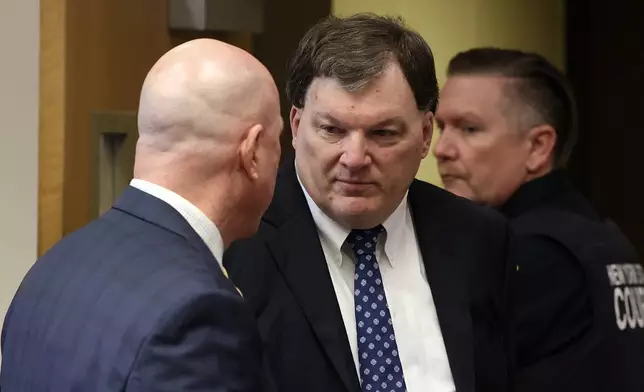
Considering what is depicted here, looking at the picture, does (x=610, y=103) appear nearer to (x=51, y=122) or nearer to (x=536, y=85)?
(x=536, y=85)

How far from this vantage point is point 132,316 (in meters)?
1.09

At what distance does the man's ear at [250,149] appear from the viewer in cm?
125

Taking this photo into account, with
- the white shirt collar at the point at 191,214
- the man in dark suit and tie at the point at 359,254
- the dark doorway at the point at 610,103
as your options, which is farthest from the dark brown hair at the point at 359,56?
the dark doorway at the point at 610,103

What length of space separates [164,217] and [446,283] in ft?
2.12

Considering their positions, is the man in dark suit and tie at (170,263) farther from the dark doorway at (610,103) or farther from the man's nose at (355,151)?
the dark doorway at (610,103)

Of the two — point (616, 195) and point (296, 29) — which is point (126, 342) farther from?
point (616, 195)

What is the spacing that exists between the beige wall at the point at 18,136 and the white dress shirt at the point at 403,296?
Result: 1.87 ft

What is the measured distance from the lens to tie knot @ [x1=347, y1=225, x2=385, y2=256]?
1.65m

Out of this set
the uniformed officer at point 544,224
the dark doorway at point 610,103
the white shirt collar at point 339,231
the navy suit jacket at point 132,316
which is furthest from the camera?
the dark doorway at point 610,103

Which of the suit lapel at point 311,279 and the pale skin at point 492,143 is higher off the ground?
the pale skin at point 492,143

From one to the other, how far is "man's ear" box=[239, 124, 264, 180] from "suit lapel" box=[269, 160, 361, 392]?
348 mm

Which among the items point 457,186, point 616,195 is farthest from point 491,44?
point 457,186

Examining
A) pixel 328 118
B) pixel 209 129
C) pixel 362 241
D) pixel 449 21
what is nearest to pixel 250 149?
pixel 209 129

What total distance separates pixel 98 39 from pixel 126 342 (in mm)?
1036
